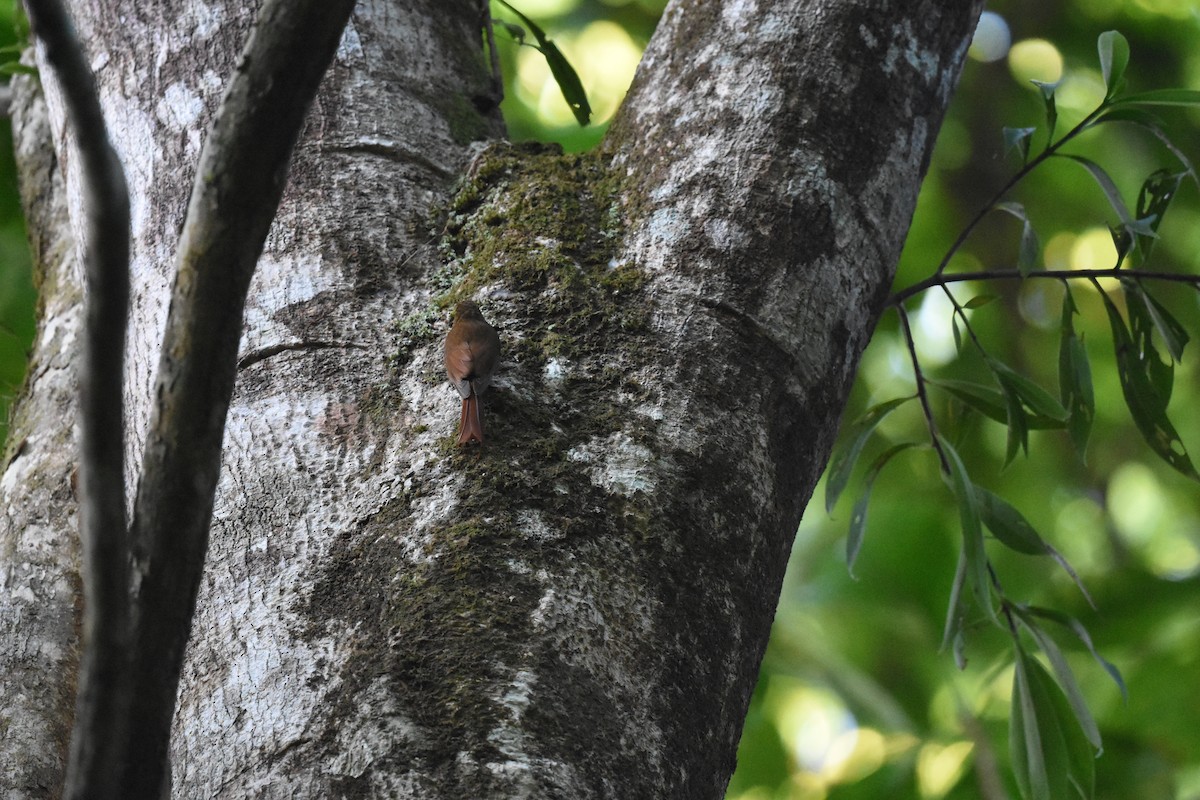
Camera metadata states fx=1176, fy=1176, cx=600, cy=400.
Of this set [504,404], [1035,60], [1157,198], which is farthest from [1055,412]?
[1035,60]

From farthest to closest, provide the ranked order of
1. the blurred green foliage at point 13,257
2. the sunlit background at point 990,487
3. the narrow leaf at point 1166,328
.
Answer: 1. the sunlit background at point 990,487
2. the blurred green foliage at point 13,257
3. the narrow leaf at point 1166,328

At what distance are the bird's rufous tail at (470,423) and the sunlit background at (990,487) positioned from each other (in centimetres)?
132

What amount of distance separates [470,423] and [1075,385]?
1171 mm

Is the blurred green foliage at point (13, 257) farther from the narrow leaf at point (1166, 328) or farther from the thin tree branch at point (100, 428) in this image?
the narrow leaf at point (1166, 328)

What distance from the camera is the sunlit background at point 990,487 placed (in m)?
3.19

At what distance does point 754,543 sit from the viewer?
133 centimetres

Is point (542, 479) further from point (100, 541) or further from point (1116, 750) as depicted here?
point (1116, 750)

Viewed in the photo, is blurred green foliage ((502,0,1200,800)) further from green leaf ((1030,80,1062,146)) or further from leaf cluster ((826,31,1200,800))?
green leaf ((1030,80,1062,146))

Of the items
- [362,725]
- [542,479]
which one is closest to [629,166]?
[542,479]

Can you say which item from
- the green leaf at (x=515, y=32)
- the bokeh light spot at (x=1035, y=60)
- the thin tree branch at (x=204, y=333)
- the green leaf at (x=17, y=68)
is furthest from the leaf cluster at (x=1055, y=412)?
the bokeh light spot at (x=1035, y=60)

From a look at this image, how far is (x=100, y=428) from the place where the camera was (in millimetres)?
766

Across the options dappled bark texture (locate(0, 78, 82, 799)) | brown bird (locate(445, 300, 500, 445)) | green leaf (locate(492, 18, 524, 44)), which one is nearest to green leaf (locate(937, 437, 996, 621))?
brown bird (locate(445, 300, 500, 445))

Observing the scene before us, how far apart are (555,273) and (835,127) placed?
0.43m

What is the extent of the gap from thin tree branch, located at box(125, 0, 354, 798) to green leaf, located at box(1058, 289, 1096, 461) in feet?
4.91
